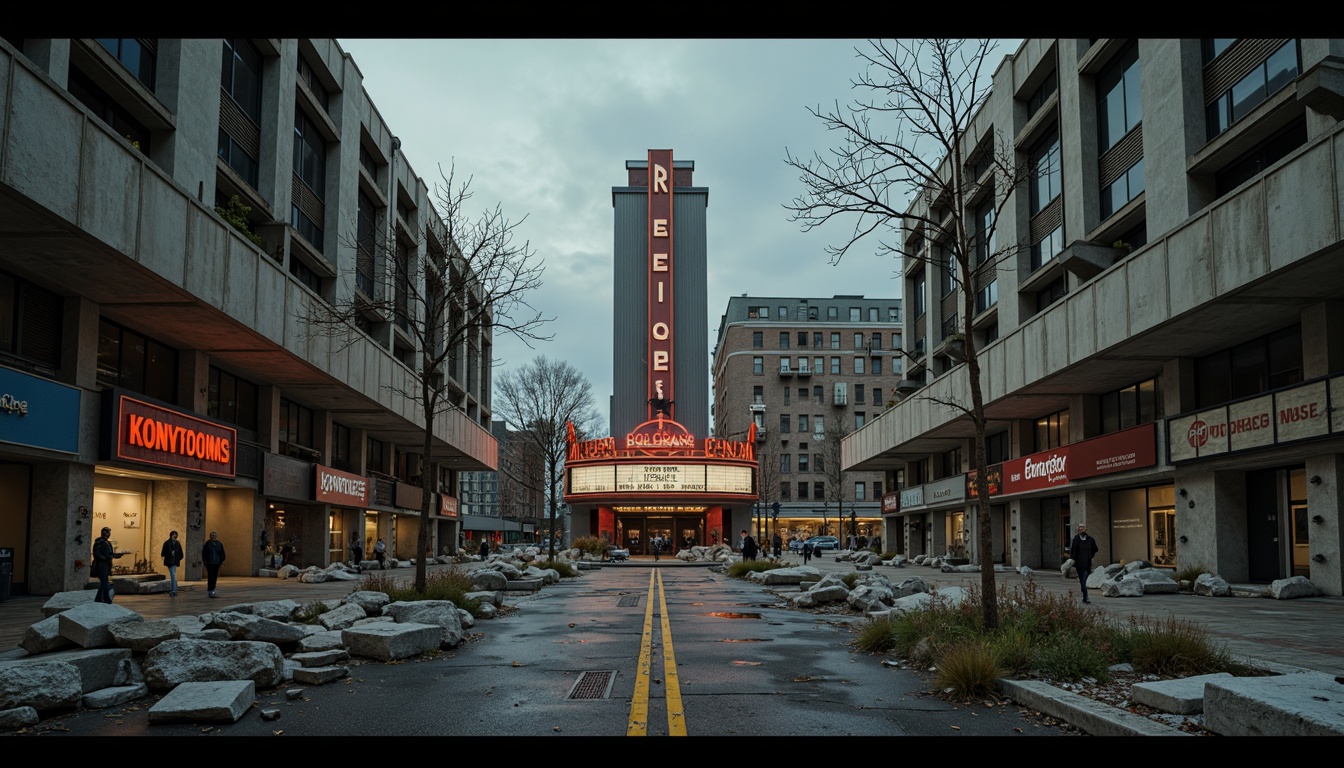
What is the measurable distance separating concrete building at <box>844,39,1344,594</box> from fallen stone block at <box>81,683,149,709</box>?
1281 centimetres

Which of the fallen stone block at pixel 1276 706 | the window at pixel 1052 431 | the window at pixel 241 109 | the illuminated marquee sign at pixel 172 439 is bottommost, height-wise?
the fallen stone block at pixel 1276 706

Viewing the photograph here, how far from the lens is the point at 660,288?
69.8 metres

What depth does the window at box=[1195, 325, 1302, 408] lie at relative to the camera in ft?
80.6

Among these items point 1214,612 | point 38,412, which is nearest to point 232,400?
point 38,412

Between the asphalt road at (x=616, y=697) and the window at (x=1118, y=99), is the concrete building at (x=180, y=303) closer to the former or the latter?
the asphalt road at (x=616, y=697)

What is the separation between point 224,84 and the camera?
30406mm

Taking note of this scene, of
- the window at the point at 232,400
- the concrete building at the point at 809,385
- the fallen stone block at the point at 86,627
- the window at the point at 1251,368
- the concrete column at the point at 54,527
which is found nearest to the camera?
the fallen stone block at the point at 86,627

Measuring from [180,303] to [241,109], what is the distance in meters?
11.3

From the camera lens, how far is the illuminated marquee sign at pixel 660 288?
69.1 m

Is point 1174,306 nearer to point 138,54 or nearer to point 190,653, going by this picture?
point 190,653

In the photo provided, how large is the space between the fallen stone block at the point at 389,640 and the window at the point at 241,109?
22.9 metres

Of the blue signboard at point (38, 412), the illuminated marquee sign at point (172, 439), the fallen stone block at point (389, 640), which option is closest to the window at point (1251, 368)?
the fallen stone block at point (389, 640)

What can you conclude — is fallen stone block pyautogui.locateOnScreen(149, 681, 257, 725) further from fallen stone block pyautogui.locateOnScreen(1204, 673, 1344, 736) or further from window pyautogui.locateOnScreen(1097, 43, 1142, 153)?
window pyautogui.locateOnScreen(1097, 43, 1142, 153)
